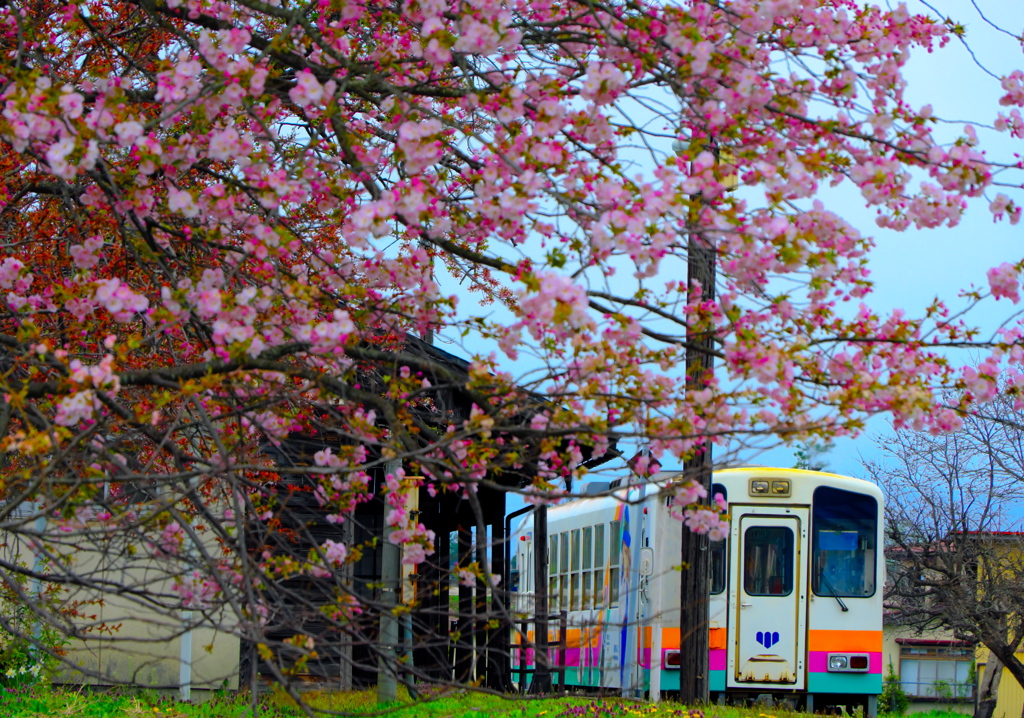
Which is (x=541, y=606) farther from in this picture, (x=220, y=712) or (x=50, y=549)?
(x=220, y=712)

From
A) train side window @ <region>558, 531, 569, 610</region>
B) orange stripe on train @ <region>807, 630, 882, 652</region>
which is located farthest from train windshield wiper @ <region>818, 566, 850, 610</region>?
train side window @ <region>558, 531, 569, 610</region>

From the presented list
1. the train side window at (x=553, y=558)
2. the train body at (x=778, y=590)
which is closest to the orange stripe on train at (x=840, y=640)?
the train body at (x=778, y=590)

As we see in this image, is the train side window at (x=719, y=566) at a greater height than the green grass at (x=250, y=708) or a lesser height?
greater

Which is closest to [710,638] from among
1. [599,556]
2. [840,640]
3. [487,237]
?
[840,640]

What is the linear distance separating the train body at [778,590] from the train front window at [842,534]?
0.01 metres

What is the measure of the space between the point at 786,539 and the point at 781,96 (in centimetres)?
930

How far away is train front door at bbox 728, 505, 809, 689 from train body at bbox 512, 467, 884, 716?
11 millimetres

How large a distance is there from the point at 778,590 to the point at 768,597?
14 cm

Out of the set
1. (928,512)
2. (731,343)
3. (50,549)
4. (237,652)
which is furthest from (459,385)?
(928,512)

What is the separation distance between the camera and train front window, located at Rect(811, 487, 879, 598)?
13086mm

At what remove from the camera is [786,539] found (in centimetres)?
1314

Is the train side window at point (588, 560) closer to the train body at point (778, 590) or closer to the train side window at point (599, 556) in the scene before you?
the train side window at point (599, 556)

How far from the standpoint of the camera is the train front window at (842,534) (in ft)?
42.9

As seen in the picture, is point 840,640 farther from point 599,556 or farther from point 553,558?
point 553,558
